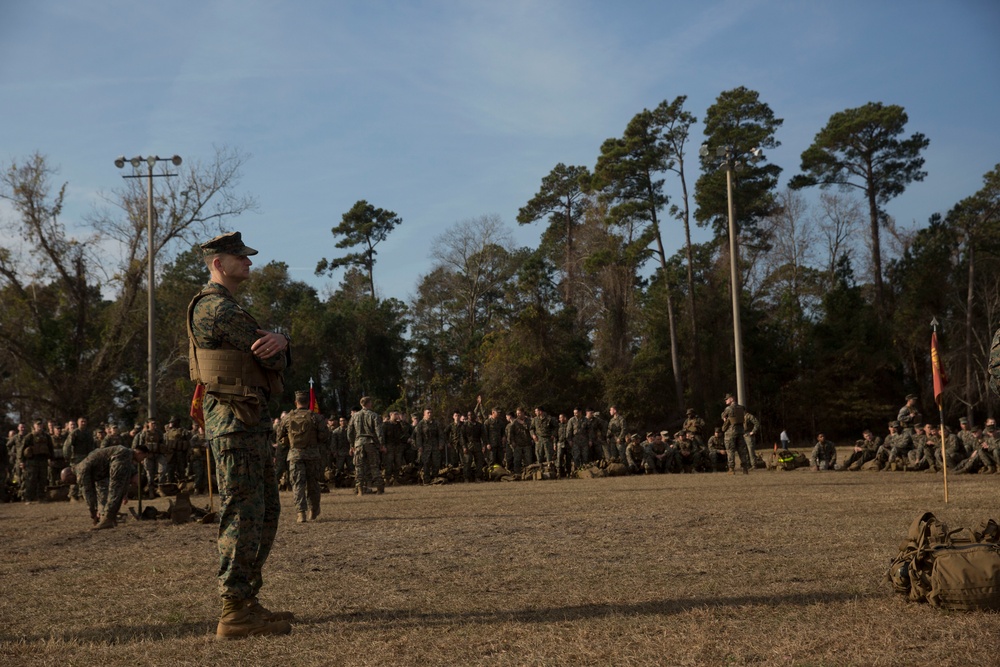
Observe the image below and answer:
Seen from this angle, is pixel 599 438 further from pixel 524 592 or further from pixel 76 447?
pixel 524 592

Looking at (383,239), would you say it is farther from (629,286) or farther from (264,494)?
(264,494)

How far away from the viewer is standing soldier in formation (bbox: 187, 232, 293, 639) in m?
5.35

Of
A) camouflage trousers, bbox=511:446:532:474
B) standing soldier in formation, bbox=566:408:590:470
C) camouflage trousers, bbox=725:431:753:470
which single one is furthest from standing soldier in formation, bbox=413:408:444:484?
camouflage trousers, bbox=725:431:753:470

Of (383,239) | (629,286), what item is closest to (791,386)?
(629,286)

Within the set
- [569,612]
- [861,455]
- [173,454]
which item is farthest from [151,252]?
[569,612]

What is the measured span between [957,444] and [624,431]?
850 cm

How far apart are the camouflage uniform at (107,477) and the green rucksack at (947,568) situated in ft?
34.5

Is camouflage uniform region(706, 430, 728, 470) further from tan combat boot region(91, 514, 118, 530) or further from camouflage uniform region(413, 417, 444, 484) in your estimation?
tan combat boot region(91, 514, 118, 530)

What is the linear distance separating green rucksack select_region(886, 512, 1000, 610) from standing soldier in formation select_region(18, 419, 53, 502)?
2057 cm

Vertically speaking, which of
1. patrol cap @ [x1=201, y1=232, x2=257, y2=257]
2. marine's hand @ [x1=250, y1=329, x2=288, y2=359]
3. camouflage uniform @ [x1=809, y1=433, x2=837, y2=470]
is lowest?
camouflage uniform @ [x1=809, y1=433, x2=837, y2=470]

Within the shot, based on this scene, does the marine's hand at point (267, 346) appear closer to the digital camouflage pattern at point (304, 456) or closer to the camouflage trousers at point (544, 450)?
the digital camouflage pattern at point (304, 456)

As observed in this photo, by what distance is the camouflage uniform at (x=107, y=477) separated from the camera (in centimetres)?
1291

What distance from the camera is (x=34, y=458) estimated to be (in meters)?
21.7

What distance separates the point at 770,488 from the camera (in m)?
16.1
